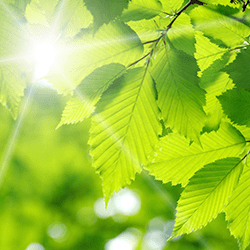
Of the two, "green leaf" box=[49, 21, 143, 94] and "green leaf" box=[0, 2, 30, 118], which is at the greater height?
"green leaf" box=[0, 2, 30, 118]

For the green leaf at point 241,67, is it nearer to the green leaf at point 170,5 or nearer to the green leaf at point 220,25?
the green leaf at point 220,25

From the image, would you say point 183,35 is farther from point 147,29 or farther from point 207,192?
point 207,192

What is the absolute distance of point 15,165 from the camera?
592cm

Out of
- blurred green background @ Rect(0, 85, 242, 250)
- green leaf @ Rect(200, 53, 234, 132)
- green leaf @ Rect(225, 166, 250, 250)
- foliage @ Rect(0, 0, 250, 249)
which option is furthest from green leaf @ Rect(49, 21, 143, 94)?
blurred green background @ Rect(0, 85, 242, 250)

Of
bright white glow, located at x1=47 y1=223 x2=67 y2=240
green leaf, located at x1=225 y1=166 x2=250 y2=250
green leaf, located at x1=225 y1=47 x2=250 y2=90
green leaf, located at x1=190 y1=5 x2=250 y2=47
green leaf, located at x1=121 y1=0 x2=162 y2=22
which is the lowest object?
green leaf, located at x1=225 y1=166 x2=250 y2=250

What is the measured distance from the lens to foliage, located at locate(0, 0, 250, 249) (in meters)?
0.44

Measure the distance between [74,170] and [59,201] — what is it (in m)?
0.94

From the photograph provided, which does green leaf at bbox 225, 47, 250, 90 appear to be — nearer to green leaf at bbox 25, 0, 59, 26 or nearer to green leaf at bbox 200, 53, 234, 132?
green leaf at bbox 200, 53, 234, 132

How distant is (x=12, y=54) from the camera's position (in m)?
0.43

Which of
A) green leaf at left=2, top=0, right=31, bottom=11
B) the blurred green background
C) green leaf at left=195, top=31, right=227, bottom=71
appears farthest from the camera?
the blurred green background

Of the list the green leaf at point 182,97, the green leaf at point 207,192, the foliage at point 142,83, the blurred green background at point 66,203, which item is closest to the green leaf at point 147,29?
the foliage at point 142,83

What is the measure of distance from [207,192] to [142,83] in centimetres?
31

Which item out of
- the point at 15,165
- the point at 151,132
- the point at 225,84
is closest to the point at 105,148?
the point at 151,132

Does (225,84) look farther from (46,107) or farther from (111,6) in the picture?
(46,107)
